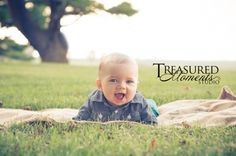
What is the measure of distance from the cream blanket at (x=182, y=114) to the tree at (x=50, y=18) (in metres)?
12.6

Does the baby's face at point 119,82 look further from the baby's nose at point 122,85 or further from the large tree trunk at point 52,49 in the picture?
the large tree trunk at point 52,49

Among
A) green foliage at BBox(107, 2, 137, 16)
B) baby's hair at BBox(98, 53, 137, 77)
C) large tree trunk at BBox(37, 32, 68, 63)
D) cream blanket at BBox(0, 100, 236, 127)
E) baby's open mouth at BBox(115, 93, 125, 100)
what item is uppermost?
green foliage at BBox(107, 2, 137, 16)

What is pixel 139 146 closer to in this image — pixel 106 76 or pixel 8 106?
pixel 106 76

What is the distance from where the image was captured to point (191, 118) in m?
3.49

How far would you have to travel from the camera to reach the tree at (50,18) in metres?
16.9

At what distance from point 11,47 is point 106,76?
65.1ft

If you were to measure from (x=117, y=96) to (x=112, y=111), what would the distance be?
0.16 meters

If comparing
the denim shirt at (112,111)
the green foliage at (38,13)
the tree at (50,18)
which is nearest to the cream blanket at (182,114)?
the denim shirt at (112,111)

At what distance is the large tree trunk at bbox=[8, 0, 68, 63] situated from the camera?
1766cm

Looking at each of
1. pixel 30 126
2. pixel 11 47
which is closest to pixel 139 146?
pixel 30 126

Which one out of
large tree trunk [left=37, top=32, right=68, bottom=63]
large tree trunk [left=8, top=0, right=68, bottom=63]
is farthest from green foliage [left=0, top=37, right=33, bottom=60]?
large tree trunk [left=37, top=32, right=68, bottom=63]

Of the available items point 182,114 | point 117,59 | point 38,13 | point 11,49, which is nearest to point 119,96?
point 117,59

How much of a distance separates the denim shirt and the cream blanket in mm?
157

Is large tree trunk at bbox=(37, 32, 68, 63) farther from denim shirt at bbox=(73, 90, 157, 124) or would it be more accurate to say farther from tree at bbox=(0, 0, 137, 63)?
denim shirt at bbox=(73, 90, 157, 124)
